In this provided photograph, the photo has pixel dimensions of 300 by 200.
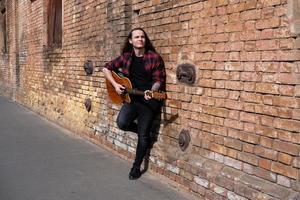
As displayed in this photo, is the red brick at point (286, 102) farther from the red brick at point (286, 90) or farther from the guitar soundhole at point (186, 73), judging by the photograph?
the guitar soundhole at point (186, 73)

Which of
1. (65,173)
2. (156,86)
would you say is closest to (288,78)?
(156,86)

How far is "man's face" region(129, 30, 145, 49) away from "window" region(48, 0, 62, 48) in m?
5.04

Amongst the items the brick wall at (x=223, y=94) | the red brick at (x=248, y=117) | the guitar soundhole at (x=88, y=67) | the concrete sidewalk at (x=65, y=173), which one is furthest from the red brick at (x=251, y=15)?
the guitar soundhole at (x=88, y=67)

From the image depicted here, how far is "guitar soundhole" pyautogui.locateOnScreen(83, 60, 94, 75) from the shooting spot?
7589mm

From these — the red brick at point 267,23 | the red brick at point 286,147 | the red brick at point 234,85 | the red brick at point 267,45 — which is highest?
the red brick at point 267,23

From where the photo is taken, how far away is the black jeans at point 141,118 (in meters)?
5.24

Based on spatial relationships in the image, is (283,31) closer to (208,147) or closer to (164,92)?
(208,147)

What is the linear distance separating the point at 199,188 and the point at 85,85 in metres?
3.93

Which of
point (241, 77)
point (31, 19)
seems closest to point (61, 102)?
point (31, 19)

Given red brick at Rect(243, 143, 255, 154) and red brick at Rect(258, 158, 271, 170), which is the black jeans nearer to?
red brick at Rect(243, 143, 255, 154)

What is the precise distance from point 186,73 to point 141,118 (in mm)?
824

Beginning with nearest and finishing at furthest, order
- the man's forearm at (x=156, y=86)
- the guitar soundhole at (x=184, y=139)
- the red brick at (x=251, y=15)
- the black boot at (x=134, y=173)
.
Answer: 1. the red brick at (x=251, y=15)
2. the guitar soundhole at (x=184, y=139)
3. the man's forearm at (x=156, y=86)
4. the black boot at (x=134, y=173)

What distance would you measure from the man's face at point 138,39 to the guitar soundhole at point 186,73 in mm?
524

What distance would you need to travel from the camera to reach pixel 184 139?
15.9 ft
